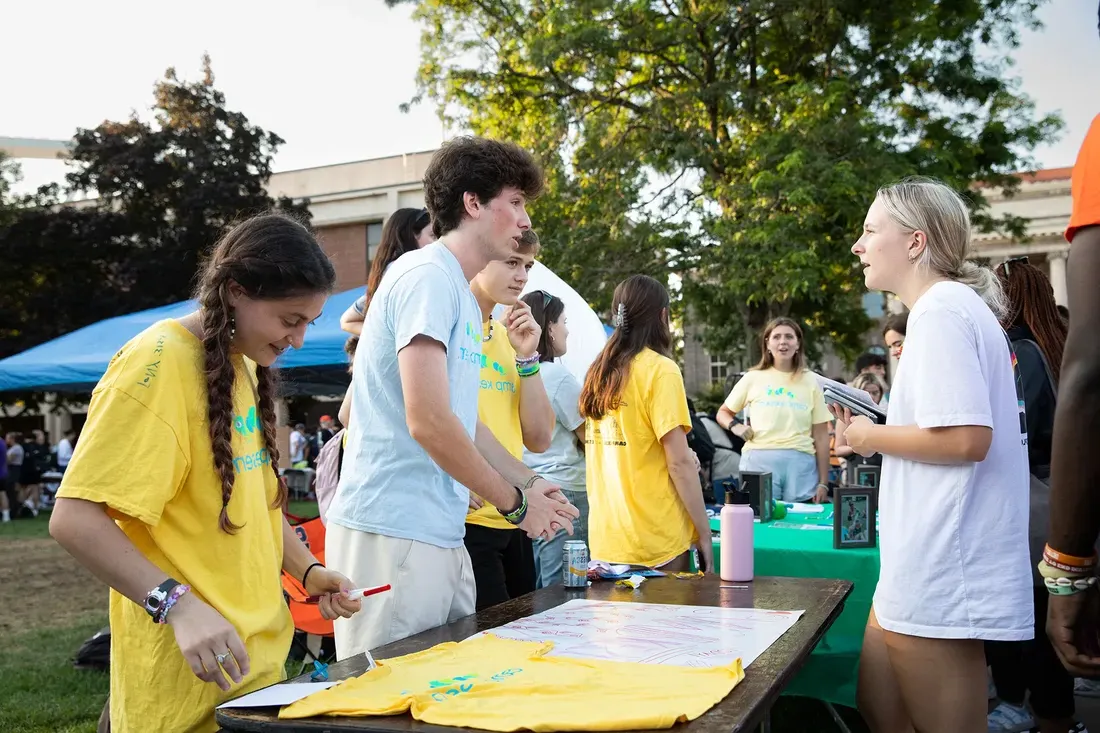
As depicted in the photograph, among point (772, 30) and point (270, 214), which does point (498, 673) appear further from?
point (772, 30)

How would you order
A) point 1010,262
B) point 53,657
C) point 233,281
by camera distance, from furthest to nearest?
1. point 53,657
2. point 1010,262
3. point 233,281

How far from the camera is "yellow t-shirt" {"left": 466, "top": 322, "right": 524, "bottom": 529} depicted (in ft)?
10.4

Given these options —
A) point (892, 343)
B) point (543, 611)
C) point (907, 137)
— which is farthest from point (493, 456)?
point (907, 137)

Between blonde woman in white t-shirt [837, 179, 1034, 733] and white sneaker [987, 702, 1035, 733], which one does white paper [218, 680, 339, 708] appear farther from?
white sneaker [987, 702, 1035, 733]

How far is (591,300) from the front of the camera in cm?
1504

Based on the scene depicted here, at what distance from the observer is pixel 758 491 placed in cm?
429

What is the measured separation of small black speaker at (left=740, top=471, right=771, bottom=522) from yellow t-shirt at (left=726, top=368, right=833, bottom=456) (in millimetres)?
1331

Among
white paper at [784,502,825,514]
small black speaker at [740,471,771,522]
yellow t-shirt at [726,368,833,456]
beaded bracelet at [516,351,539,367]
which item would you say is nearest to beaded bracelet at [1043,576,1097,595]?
beaded bracelet at [516,351,539,367]

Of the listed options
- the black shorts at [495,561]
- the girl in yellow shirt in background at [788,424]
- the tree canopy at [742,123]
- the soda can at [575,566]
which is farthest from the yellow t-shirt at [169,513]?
the tree canopy at [742,123]

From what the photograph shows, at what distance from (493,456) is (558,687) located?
3.47 ft

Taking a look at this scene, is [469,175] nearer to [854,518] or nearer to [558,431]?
[854,518]

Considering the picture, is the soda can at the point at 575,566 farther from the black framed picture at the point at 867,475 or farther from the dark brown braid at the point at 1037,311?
the black framed picture at the point at 867,475

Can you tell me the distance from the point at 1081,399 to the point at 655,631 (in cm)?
99

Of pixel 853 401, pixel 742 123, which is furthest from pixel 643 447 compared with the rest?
pixel 742 123
